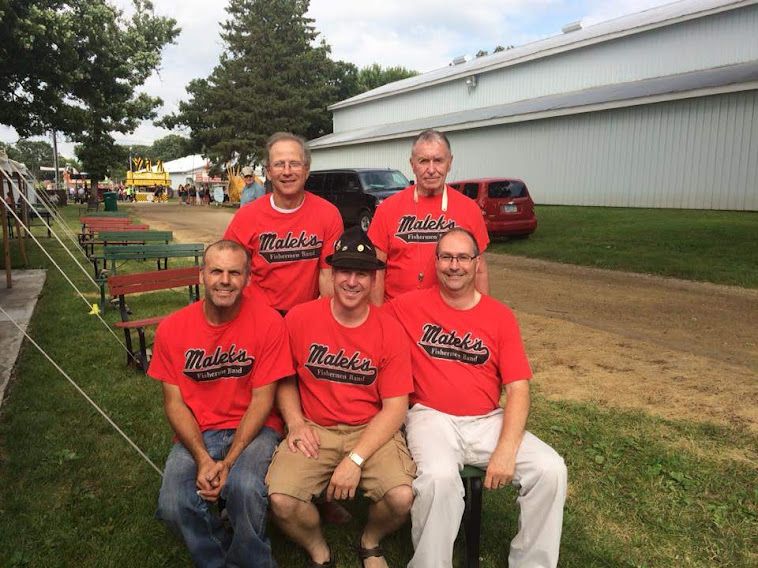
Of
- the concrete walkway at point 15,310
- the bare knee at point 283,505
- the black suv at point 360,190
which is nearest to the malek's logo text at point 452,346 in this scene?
the bare knee at point 283,505

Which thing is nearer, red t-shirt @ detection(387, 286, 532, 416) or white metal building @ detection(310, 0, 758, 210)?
red t-shirt @ detection(387, 286, 532, 416)

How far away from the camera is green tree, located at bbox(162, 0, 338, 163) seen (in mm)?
41938

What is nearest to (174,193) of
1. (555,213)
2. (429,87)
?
(429,87)

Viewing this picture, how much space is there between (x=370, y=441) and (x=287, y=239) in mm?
1287

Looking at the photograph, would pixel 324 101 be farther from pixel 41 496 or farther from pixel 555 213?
pixel 41 496

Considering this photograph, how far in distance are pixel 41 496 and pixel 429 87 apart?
36.1 meters

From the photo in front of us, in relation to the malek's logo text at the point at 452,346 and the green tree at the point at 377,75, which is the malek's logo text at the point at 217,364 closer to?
the malek's logo text at the point at 452,346

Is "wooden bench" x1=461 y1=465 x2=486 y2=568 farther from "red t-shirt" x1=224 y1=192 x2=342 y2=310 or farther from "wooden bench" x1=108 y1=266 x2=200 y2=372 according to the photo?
"wooden bench" x1=108 y1=266 x2=200 y2=372

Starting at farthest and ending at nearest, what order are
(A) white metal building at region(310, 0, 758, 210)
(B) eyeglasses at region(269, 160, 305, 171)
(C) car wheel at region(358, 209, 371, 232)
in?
1. (A) white metal building at region(310, 0, 758, 210)
2. (C) car wheel at region(358, 209, 371, 232)
3. (B) eyeglasses at region(269, 160, 305, 171)

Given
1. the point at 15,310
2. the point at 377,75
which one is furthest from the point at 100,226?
the point at 377,75

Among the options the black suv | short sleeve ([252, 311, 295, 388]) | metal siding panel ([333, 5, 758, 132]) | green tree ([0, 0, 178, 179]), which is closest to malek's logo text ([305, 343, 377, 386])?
short sleeve ([252, 311, 295, 388])

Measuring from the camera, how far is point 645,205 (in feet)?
63.2

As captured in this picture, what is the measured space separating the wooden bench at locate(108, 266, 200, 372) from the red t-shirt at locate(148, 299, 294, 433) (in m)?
2.70

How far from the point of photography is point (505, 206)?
14711 mm
